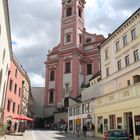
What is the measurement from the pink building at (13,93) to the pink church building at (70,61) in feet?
50.3

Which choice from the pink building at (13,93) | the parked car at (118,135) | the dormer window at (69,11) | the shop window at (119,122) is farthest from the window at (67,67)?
the parked car at (118,135)

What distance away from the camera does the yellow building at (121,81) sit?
23231mm

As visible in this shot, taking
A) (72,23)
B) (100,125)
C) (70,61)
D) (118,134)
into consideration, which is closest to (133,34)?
(100,125)

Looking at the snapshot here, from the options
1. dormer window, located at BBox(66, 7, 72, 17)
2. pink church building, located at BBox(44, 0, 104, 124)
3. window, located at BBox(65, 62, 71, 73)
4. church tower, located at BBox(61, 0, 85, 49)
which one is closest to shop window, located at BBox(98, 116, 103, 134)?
pink church building, located at BBox(44, 0, 104, 124)

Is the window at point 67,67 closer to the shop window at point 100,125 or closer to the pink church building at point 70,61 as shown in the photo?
the pink church building at point 70,61

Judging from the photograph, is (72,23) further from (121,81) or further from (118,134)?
(118,134)

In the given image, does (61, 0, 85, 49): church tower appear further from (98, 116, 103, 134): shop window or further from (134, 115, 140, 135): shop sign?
(134, 115, 140, 135): shop sign

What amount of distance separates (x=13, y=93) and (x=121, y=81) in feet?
61.2

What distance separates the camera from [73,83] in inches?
2256

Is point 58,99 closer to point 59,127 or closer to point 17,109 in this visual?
point 59,127

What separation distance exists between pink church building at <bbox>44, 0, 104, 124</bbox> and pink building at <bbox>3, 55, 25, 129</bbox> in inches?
604

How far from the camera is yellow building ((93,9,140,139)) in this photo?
76.2 feet

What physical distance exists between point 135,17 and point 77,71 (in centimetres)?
3018

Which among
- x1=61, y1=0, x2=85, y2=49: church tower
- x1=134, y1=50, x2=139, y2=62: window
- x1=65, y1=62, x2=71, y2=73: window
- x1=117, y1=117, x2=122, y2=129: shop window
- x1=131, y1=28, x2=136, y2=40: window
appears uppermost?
x1=61, y1=0, x2=85, y2=49: church tower
